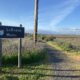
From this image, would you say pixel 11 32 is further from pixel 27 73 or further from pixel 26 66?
pixel 27 73

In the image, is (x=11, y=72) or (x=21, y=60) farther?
(x=21, y=60)

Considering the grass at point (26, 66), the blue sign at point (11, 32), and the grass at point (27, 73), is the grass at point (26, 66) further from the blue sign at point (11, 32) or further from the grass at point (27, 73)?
the blue sign at point (11, 32)

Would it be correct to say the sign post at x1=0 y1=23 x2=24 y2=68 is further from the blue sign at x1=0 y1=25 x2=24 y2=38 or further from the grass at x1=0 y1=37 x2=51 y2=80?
the grass at x1=0 y1=37 x2=51 y2=80

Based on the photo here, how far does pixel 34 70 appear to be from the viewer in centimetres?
1229

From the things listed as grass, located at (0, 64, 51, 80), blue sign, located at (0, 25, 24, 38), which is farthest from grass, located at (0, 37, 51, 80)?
blue sign, located at (0, 25, 24, 38)

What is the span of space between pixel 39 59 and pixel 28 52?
78cm

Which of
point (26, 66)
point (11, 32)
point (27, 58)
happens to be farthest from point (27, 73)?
point (27, 58)

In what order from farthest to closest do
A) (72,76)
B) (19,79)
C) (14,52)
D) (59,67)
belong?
(14,52), (59,67), (72,76), (19,79)

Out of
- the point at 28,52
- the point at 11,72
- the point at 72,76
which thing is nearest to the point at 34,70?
the point at 11,72

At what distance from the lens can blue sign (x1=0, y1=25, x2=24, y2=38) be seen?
1236cm

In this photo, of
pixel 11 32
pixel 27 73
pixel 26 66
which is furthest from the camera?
pixel 26 66

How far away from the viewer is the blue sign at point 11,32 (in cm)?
1236

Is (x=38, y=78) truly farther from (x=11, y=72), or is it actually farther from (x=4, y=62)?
(x=4, y=62)

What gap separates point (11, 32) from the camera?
1282cm
